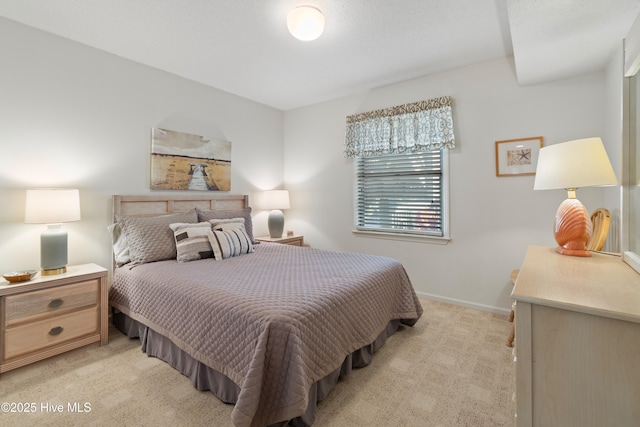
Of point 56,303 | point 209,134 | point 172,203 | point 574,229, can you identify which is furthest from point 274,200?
point 574,229

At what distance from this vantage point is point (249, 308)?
151cm

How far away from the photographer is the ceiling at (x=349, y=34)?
6.26 ft

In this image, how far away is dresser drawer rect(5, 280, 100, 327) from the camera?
1.90 meters

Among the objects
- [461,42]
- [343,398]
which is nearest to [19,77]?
[343,398]

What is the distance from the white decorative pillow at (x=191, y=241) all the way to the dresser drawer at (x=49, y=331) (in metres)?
0.74

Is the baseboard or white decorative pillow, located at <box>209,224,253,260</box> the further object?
the baseboard

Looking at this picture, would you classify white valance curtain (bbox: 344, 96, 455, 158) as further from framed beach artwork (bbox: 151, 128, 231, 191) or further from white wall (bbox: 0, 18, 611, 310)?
framed beach artwork (bbox: 151, 128, 231, 191)

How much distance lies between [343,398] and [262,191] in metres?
3.00

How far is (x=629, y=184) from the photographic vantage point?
1.27 m

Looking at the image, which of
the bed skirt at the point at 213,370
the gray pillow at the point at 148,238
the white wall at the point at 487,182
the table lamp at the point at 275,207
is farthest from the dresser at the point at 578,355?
the table lamp at the point at 275,207

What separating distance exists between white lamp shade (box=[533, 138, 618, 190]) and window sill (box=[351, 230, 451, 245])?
159 cm

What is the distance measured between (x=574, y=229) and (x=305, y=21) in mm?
2083

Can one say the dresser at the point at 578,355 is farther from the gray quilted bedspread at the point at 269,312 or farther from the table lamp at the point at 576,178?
the gray quilted bedspread at the point at 269,312

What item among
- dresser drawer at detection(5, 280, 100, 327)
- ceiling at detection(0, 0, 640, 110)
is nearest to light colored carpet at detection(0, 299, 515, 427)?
dresser drawer at detection(5, 280, 100, 327)
